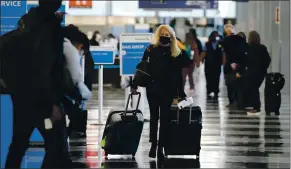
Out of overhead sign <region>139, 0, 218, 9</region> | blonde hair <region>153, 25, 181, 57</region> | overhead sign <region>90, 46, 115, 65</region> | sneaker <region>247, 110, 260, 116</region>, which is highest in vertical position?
overhead sign <region>139, 0, 218, 9</region>

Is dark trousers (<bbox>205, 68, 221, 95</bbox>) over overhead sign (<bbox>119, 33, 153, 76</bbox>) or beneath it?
beneath

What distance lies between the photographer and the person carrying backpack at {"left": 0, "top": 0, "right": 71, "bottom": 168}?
8.91 metres

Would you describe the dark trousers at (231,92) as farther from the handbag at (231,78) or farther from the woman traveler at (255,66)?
the woman traveler at (255,66)

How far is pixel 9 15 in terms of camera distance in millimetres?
11156

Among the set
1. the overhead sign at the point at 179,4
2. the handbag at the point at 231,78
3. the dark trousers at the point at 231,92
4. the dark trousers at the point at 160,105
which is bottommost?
the dark trousers at the point at 231,92

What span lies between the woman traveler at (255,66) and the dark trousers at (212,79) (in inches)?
209

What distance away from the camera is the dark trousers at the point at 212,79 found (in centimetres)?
2581

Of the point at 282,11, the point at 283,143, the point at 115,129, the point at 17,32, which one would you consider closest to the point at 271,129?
the point at 283,143

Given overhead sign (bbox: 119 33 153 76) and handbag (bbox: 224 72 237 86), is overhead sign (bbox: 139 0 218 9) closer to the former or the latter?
handbag (bbox: 224 72 237 86)

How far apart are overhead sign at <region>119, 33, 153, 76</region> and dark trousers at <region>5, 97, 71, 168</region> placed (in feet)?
25.2

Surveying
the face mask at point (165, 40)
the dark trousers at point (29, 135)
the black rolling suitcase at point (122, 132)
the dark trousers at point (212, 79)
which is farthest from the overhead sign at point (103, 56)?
the dark trousers at point (212, 79)

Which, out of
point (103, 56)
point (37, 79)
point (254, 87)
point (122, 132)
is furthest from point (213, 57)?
point (37, 79)

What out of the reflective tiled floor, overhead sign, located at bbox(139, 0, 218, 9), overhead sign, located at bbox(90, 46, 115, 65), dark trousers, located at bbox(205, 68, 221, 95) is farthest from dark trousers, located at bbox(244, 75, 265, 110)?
overhead sign, located at bbox(139, 0, 218, 9)

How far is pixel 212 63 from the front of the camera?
2569 centimetres
